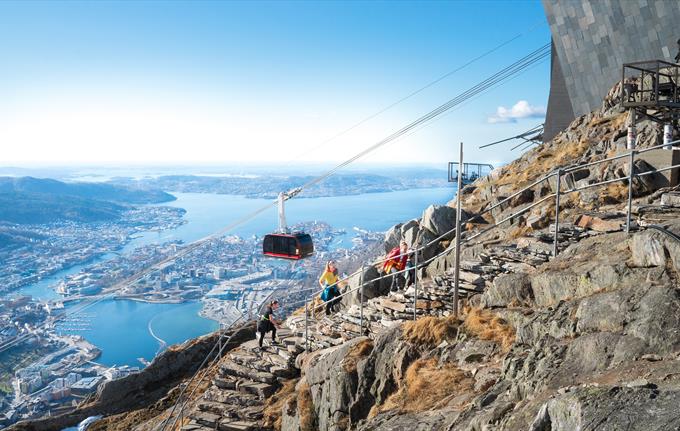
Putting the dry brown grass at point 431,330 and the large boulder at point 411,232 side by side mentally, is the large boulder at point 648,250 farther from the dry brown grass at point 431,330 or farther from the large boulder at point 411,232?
the large boulder at point 411,232

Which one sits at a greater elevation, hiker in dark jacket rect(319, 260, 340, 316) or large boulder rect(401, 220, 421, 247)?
large boulder rect(401, 220, 421, 247)

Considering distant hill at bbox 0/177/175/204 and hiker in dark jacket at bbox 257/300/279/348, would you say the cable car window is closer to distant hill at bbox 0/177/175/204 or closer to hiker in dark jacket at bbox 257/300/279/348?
hiker in dark jacket at bbox 257/300/279/348

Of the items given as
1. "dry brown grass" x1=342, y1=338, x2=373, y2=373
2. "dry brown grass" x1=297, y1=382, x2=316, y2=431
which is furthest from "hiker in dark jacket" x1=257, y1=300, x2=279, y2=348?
"dry brown grass" x1=342, y1=338, x2=373, y2=373

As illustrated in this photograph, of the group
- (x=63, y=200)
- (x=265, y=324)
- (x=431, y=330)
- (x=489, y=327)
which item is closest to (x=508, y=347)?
(x=489, y=327)

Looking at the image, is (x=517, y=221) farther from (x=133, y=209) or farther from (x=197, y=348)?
(x=133, y=209)

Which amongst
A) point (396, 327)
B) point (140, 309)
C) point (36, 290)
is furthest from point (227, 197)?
point (396, 327)

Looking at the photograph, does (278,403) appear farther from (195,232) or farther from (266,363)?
(195,232)

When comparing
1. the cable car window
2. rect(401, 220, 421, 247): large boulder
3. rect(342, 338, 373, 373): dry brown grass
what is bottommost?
rect(342, 338, 373, 373): dry brown grass
